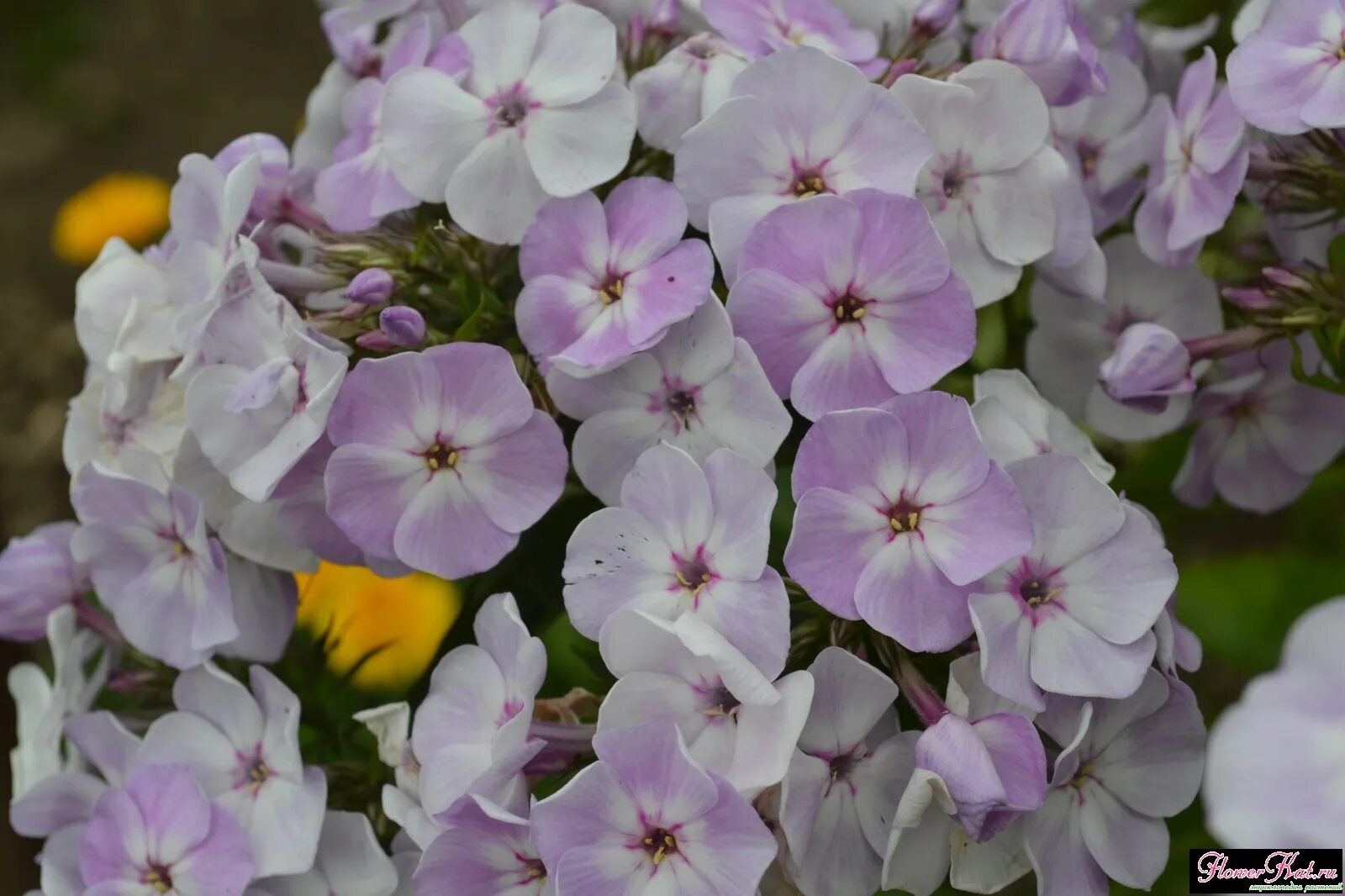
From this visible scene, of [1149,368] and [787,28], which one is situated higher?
[787,28]

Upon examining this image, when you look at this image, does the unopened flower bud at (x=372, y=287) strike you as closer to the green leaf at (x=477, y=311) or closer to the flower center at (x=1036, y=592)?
the green leaf at (x=477, y=311)

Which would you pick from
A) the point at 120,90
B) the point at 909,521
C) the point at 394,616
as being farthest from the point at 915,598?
the point at 120,90

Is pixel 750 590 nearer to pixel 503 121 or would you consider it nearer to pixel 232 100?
Result: pixel 503 121

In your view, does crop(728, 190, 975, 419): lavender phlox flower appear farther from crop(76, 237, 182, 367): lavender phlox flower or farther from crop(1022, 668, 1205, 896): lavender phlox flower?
crop(76, 237, 182, 367): lavender phlox flower

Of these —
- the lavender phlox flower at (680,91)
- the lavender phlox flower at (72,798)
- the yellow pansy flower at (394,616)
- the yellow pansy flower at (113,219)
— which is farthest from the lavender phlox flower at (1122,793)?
the yellow pansy flower at (113,219)

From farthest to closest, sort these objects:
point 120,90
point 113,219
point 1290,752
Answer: point 120,90, point 113,219, point 1290,752

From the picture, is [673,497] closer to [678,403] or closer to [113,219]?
[678,403]

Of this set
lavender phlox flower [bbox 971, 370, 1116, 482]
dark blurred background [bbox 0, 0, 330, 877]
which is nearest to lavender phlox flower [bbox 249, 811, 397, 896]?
lavender phlox flower [bbox 971, 370, 1116, 482]
